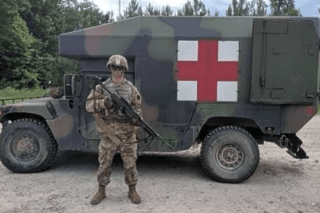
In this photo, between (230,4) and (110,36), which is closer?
(110,36)

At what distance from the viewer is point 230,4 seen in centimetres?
4175

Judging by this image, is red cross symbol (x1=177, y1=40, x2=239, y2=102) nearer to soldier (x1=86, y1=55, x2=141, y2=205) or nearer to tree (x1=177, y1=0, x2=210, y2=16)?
soldier (x1=86, y1=55, x2=141, y2=205)

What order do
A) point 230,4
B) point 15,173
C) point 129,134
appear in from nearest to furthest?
1. point 129,134
2. point 15,173
3. point 230,4

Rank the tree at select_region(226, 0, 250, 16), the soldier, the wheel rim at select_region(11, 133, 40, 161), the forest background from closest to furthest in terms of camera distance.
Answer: the soldier < the wheel rim at select_region(11, 133, 40, 161) < the forest background < the tree at select_region(226, 0, 250, 16)

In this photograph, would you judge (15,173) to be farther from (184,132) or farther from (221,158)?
(221,158)

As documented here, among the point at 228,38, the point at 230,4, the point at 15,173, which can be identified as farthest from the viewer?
the point at 230,4

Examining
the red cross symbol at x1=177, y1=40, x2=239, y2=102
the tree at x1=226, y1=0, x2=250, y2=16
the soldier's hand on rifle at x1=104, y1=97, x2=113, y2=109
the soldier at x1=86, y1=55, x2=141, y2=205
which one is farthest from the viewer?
the tree at x1=226, y1=0, x2=250, y2=16

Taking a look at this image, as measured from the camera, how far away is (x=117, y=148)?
13.3 feet

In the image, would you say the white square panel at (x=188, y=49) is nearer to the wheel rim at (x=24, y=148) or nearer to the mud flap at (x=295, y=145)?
the mud flap at (x=295, y=145)

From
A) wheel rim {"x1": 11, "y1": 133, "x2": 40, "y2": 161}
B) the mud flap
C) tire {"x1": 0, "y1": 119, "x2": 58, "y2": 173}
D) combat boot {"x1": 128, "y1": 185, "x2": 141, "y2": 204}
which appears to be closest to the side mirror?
tire {"x1": 0, "y1": 119, "x2": 58, "y2": 173}

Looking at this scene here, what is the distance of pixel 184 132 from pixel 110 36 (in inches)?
69.8

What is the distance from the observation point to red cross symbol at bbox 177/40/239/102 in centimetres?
484

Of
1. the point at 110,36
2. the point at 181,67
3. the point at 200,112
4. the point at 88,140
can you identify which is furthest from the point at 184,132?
the point at 110,36

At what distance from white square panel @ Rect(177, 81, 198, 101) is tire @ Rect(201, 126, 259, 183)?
0.63m
